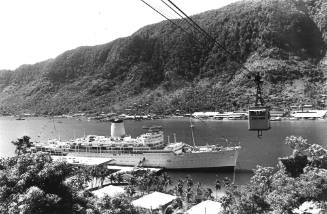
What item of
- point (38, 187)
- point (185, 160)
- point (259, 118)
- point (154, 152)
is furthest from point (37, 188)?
point (154, 152)

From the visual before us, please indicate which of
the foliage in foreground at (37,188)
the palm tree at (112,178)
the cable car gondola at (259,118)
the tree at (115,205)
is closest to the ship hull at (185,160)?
the palm tree at (112,178)

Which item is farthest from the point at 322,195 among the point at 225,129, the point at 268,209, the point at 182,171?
the point at 225,129

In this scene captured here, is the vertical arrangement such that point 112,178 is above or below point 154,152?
below

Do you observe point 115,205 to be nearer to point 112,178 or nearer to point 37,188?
point 37,188

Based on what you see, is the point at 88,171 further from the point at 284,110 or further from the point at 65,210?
the point at 284,110

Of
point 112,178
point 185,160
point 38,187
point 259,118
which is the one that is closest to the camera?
point 38,187

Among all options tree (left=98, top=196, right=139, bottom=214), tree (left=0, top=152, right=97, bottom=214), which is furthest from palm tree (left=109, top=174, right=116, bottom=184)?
tree (left=0, top=152, right=97, bottom=214)
